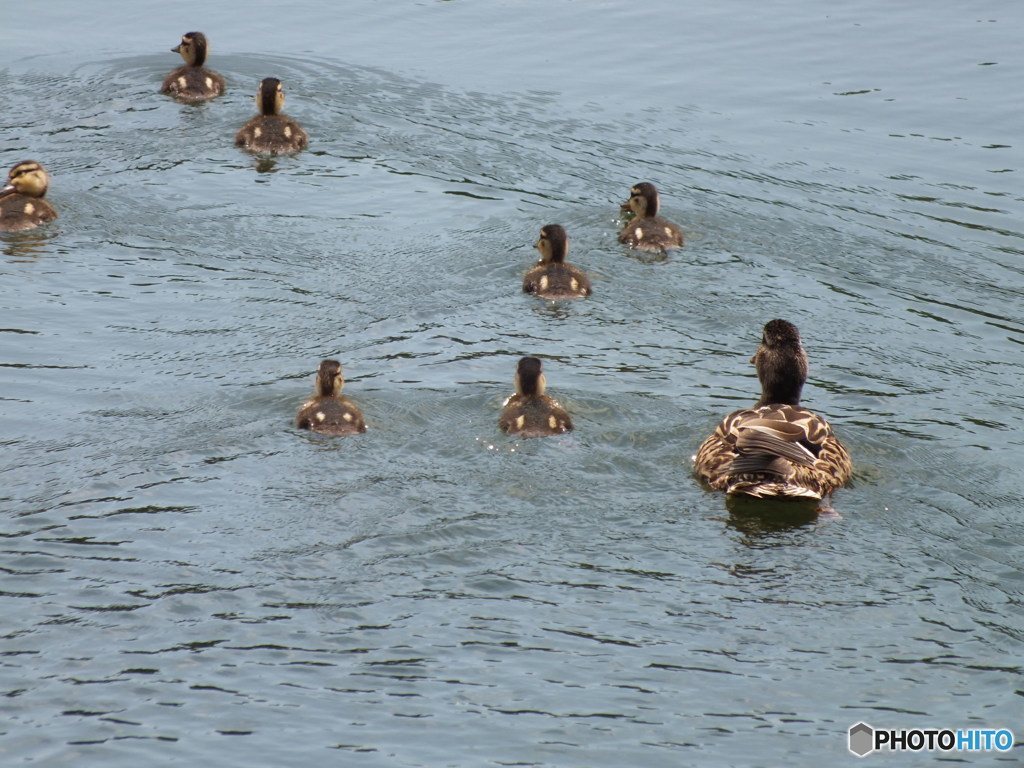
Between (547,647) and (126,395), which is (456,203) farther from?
(547,647)

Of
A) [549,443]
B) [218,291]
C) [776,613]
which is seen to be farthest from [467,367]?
[776,613]

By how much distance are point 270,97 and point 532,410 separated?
19.3 ft

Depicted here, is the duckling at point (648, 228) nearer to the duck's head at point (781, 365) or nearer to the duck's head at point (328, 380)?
the duck's head at point (781, 365)

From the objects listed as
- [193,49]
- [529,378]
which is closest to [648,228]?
[529,378]

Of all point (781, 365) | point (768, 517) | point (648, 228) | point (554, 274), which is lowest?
point (768, 517)

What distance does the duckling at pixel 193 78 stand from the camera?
44.8ft

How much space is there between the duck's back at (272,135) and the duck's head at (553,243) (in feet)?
10.7

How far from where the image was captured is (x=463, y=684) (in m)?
5.64

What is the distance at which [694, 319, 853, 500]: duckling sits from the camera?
7445 mm

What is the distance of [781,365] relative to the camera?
817cm

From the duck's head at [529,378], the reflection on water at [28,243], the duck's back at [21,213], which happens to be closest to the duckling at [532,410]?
the duck's head at [529,378]

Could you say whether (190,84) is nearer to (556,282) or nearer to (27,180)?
(27,180)

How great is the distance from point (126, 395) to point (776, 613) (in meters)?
3.94

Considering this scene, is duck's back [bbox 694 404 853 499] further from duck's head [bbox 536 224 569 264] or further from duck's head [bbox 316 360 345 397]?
duck's head [bbox 536 224 569 264]
